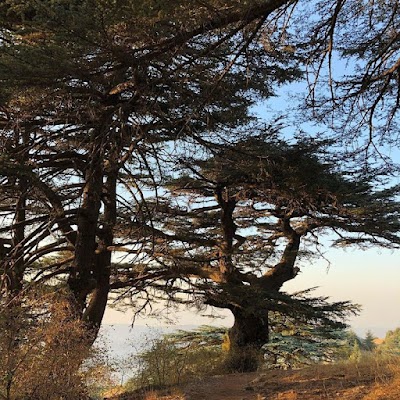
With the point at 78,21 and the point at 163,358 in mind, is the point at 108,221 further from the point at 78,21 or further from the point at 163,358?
the point at 78,21

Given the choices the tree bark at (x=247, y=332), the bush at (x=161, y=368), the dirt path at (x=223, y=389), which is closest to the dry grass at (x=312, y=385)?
the dirt path at (x=223, y=389)

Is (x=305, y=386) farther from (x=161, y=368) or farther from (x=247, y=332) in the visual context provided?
(x=247, y=332)

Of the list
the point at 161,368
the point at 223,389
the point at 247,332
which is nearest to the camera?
the point at 223,389

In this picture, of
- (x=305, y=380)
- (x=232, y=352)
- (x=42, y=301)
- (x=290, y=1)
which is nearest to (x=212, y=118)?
(x=290, y=1)

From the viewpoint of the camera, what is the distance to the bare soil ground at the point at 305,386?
5480 millimetres

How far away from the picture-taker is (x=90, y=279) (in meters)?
8.49

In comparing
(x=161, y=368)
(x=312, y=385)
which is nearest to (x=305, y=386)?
(x=312, y=385)

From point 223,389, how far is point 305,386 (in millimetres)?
1396

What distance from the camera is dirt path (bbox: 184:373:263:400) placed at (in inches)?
257

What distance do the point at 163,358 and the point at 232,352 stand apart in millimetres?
2936

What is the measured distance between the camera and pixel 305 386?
20.5 feet

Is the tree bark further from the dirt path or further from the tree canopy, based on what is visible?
the dirt path

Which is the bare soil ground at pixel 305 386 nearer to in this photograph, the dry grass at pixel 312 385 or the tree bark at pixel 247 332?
the dry grass at pixel 312 385

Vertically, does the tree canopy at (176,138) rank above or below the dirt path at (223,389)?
above
